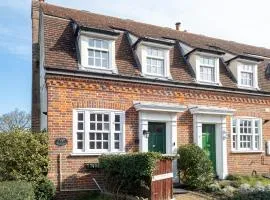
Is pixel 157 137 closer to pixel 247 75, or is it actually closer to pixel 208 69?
pixel 208 69

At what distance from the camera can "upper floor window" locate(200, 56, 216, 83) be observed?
2028cm

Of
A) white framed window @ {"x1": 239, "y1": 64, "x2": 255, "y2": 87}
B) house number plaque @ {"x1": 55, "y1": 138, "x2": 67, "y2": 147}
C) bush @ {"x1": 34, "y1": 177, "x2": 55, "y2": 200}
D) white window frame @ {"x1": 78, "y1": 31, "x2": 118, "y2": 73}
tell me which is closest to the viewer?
bush @ {"x1": 34, "y1": 177, "x2": 55, "y2": 200}

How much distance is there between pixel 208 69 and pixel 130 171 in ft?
29.9

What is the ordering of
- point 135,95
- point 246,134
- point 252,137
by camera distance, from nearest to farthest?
point 135,95 < point 246,134 < point 252,137

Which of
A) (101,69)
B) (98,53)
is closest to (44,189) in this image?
(101,69)

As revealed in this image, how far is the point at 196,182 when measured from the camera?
17.1m

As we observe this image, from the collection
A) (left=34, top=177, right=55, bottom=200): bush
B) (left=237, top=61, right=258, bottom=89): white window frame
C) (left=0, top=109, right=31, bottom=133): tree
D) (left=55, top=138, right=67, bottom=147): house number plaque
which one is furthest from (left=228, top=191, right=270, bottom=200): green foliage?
(left=0, top=109, right=31, bottom=133): tree

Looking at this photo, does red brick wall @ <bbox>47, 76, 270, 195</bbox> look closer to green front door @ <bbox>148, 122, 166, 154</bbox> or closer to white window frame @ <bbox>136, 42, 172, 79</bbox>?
white window frame @ <bbox>136, 42, 172, 79</bbox>

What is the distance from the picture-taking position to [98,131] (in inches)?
659

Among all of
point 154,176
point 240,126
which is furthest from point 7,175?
point 240,126

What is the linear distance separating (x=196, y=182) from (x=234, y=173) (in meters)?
4.08

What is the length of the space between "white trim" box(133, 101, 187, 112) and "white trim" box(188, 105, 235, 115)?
52cm

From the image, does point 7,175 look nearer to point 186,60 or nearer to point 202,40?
point 186,60

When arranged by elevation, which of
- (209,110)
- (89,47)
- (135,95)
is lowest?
(209,110)
